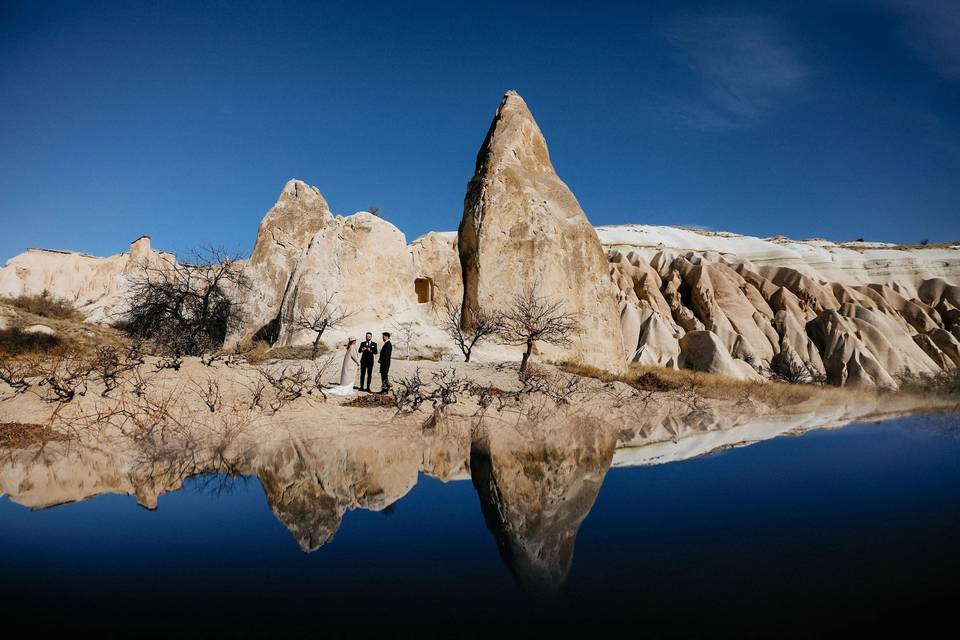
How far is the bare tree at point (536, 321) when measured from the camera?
617 inches

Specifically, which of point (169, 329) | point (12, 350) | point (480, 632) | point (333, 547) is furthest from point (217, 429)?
point (169, 329)

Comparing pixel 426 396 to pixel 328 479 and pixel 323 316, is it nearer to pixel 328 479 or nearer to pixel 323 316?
pixel 328 479

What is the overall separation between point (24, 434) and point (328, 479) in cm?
373

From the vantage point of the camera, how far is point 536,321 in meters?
15.3

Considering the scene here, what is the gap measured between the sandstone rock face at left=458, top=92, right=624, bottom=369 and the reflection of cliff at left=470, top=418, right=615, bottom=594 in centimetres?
878

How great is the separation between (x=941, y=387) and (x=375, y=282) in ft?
58.1

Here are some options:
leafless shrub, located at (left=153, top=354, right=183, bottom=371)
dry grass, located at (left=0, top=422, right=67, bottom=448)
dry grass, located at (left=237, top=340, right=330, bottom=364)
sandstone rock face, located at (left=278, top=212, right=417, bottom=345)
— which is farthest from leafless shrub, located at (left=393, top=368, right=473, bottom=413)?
sandstone rock face, located at (left=278, top=212, right=417, bottom=345)

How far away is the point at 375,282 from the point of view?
56.2 ft

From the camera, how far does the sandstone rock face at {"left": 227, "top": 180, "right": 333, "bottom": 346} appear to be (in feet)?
63.8

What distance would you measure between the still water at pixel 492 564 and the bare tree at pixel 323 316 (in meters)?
9.84

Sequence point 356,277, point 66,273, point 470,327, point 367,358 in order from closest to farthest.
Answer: point 367,358
point 356,277
point 470,327
point 66,273

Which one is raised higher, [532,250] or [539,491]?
[532,250]

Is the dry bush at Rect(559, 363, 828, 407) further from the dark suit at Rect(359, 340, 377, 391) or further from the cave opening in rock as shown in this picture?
the dark suit at Rect(359, 340, 377, 391)

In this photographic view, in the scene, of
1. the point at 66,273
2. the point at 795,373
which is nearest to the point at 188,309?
the point at 795,373
